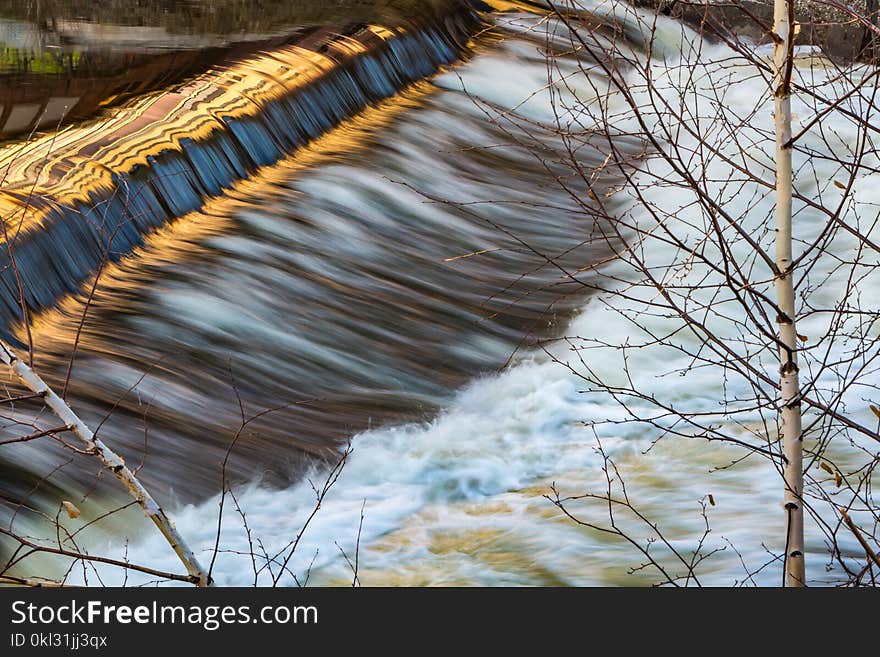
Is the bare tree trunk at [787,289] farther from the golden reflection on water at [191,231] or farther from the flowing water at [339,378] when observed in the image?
the golden reflection on water at [191,231]

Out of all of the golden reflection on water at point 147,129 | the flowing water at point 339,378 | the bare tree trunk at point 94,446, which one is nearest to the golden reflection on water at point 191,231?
the flowing water at point 339,378

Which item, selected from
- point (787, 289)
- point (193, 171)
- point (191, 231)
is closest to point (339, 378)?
point (191, 231)

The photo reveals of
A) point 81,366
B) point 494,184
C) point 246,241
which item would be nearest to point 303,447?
point 81,366

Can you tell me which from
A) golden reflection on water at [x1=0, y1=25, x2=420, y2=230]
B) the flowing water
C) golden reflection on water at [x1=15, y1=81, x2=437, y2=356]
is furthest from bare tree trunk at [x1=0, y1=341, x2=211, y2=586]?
golden reflection on water at [x1=0, y1=25, x2=420, y2=230]

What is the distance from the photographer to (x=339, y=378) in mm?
6137

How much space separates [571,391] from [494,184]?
350 cm

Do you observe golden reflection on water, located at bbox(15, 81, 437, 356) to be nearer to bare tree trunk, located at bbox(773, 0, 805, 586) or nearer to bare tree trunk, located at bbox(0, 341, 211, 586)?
bare tree trunk, located at bbox(0, 341, 211, 586)

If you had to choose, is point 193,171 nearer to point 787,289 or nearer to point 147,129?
point 147,129

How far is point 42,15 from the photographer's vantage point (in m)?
11.6

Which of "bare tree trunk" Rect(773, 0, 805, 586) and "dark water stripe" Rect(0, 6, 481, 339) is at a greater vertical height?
"dark water stripe" Rect(0, 6, 481, 339)

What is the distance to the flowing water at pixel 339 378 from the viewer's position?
4.79 meters

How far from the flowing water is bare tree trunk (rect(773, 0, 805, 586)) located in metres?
0.68

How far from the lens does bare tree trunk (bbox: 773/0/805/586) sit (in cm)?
263
